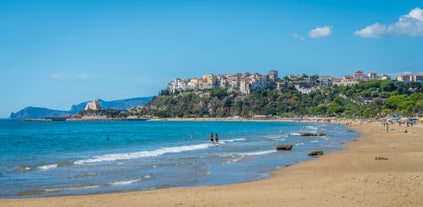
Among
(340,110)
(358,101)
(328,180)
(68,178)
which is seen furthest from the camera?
(358,101)

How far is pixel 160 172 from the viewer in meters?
23.2

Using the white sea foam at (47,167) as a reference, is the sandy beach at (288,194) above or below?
above

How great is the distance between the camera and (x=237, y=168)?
24.6 meters

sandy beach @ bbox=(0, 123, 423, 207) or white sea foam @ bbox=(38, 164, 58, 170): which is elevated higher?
sandy beach @ bbox=(0, 123, 423, 207)

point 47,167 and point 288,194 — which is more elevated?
point 288,194

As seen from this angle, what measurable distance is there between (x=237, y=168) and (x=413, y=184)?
33.9 feet

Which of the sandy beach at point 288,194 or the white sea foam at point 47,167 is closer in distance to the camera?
the sandy beach at point 288,194

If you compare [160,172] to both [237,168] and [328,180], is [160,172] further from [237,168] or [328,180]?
[328,180]

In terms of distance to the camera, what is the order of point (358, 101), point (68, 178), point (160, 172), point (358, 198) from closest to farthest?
point (358, 198) → point (68, 178) → point (160, 172) → point (358, 101)

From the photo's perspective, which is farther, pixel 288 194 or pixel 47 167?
pixel 47 167

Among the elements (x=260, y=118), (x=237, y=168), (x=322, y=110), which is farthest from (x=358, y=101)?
(x=237, y=168)

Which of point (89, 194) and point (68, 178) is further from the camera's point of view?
point (68, 178)

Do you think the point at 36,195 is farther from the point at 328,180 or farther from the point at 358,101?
the point at 358,101

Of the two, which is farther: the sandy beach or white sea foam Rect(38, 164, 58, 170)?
white sea foam Rect(38, 164, 58, 170)
